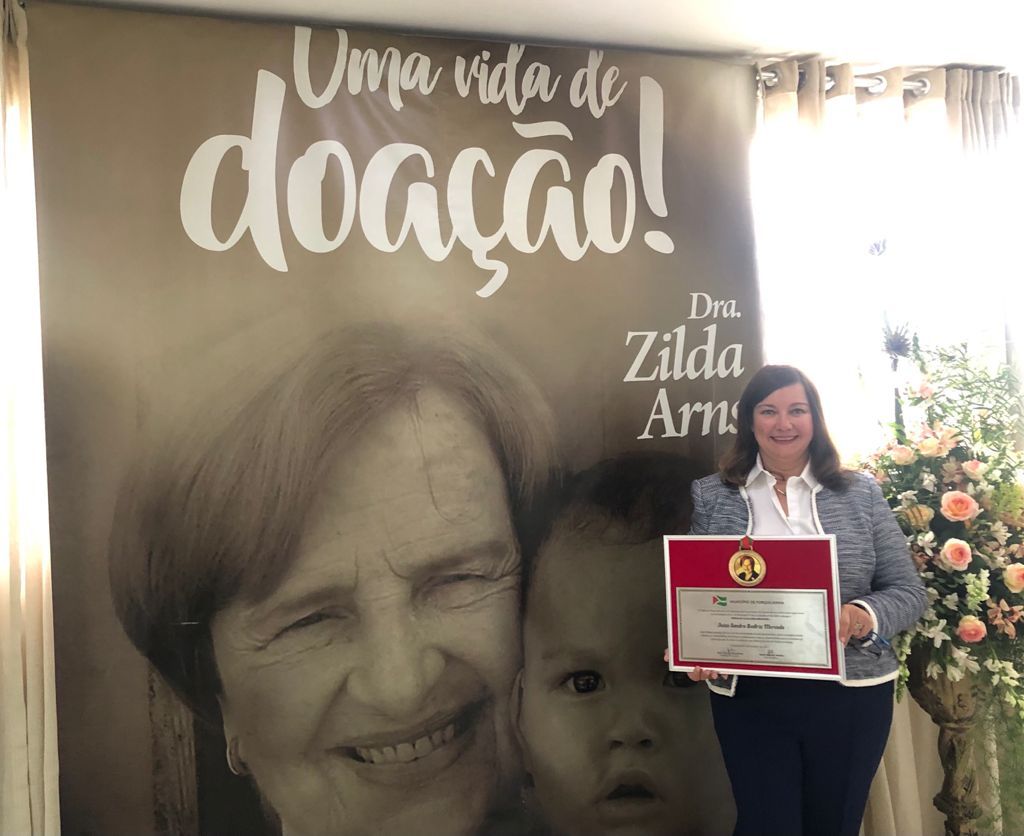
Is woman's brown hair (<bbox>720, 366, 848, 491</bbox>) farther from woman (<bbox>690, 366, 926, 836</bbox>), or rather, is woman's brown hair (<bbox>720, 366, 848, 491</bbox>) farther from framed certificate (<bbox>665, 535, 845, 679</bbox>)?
framed certificate (<bbox>665, 535, 845, 679</bbox>)

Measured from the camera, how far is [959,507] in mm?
2143

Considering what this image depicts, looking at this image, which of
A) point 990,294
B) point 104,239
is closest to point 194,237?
point 104,239

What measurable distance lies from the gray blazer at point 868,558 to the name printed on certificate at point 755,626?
104 mm

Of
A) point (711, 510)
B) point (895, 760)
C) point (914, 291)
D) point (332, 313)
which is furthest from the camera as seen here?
point (914, 291)

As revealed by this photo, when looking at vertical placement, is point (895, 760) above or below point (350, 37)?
below

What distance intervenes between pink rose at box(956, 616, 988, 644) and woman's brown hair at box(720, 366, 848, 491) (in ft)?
1.55

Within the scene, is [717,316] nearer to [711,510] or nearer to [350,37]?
[711,510]

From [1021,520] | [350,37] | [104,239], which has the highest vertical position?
[350,37]

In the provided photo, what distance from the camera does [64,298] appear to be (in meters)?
2.19

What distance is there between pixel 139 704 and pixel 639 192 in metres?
1.96

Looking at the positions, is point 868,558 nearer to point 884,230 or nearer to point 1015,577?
point 1015,577

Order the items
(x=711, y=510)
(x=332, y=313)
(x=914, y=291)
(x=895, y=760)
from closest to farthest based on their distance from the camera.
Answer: (x=711, y=510) → (x=332, y=313) → (x=895, y=760) → (x=914, y=291)

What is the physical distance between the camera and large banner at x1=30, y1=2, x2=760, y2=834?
2.21m

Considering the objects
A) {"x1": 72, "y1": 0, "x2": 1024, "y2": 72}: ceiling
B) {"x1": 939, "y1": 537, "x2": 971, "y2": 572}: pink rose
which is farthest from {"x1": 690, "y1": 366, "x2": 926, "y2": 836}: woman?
{"x1": 72, "y1": 0, "x2": 1024, "y2": 72}: ceiling
